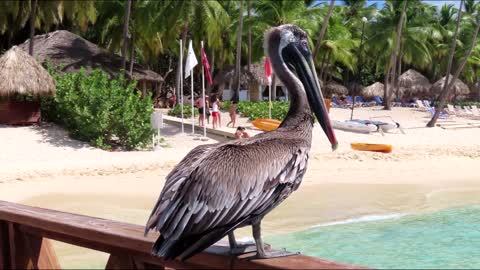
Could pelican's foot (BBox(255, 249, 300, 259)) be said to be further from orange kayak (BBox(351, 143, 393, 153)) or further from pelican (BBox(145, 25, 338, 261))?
orange kayak (BBox(351, 143, 393, 153))

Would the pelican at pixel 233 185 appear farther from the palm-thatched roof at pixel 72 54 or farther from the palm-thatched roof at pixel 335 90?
the palm-thatched roof at pixel 335 90

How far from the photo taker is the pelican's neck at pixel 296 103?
7.54 feet

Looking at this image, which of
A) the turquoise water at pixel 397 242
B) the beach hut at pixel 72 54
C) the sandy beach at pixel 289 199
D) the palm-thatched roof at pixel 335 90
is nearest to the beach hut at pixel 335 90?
the palm-thatched roof at pixel 335 90

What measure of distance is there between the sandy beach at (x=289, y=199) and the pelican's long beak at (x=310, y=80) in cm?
407

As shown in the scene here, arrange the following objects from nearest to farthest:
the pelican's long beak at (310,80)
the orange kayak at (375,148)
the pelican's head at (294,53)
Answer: the pelican's long beak at (310,80) < the pelican's head at (294,53) < the orange kayak at (375,148)

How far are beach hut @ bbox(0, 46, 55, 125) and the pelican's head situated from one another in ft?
47.3

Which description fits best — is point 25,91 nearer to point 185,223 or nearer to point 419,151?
point 419,151

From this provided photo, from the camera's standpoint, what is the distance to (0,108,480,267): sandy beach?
9305mm

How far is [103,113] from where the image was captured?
576 inches

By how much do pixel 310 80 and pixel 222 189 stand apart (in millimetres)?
680

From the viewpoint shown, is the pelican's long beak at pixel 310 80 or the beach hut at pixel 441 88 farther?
the beach hut at pixel 441 88

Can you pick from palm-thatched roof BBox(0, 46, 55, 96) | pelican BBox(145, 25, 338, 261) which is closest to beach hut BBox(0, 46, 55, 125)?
palm-thatched roof BBox(0, 46, 55, 96)

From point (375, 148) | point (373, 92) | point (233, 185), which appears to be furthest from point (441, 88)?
point (233, 185)

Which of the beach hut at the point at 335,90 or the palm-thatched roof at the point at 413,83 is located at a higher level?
the palm-thatched roof at the point at 413,83
